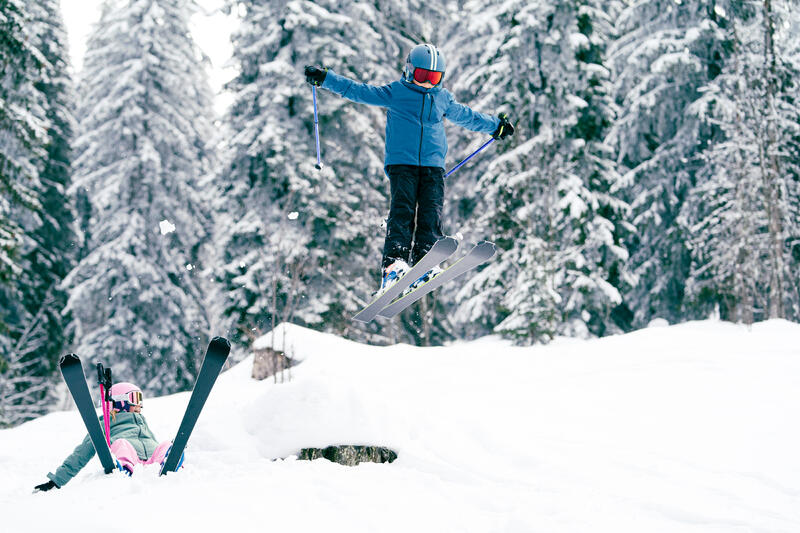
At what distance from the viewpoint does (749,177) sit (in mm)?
12500

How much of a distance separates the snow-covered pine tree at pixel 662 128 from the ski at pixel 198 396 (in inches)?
491

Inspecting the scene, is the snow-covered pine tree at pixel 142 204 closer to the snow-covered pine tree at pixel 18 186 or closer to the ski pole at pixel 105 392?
the snow-covered pine tree at pixel 18 186

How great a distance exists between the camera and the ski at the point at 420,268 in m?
4.93

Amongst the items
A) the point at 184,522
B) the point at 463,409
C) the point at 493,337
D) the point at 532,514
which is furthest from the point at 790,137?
the point at 184,522

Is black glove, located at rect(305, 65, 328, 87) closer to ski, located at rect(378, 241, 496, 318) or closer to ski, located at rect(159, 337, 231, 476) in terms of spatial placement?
ski, located at rect(378, 241, 496, 318)

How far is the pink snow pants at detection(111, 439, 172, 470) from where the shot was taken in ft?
14.9

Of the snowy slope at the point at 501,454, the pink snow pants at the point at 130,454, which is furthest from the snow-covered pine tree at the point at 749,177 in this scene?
the pink snow pants at the point at 130,454

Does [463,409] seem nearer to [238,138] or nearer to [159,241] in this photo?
[238,138]

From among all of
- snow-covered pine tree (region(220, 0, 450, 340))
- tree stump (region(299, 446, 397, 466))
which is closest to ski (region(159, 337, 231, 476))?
tree stump (region(299, 446, 397, 466))

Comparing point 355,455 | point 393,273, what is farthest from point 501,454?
point 393,273

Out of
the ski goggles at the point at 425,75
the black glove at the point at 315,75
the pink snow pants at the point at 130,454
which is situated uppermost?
the ski goggles at the point at 425,75

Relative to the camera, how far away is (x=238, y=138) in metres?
13.7

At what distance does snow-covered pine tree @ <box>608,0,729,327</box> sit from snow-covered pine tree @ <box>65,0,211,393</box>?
10684 mm

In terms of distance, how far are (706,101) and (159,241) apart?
43.9ft
